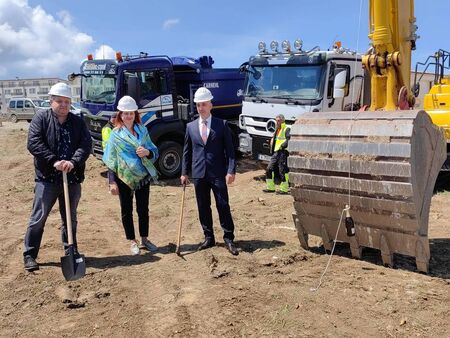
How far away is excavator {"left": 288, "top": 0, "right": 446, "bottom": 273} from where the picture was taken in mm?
4262

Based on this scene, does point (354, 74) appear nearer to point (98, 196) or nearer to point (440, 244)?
point (440, 244)

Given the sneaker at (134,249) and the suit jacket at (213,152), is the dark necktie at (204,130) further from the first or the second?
the sneaker at (134,249)

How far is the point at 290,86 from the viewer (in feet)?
31.9

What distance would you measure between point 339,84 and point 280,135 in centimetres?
151

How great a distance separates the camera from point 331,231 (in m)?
5.02

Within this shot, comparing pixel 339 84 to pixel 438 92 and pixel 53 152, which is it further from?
pixel 53 152

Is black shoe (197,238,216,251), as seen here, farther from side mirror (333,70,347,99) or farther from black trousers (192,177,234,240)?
side mirror (333,70,347,99)

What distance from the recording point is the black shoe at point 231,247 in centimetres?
549

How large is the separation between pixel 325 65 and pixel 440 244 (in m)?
4.70

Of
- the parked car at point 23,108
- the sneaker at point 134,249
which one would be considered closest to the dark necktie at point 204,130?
the sneaker at point 134,249

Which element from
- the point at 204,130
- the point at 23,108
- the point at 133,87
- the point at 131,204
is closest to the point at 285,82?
the point at 133,87

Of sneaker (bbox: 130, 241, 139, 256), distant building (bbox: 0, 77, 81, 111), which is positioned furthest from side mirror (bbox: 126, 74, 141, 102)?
distant building (bbox: 0, 77, 81, 111)

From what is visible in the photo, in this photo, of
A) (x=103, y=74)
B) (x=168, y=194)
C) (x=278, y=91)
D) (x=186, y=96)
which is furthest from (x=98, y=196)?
(x=278, y=91)

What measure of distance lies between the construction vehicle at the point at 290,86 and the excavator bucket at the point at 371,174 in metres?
4.37
